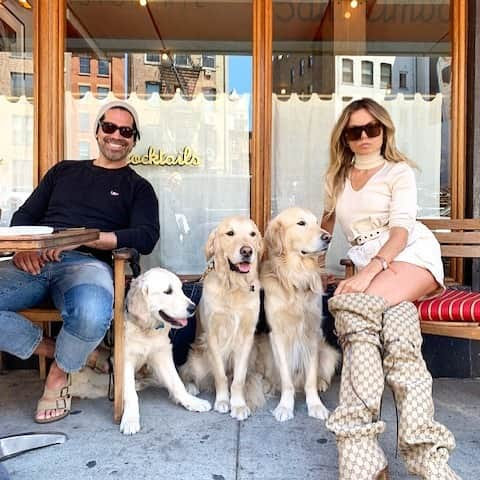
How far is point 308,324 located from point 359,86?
2.17 m

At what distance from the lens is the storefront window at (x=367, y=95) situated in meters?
3.72

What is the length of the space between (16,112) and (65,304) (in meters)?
1.88

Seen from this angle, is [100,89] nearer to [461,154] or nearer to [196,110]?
[196,110]

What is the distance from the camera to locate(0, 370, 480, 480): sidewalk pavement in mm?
2016

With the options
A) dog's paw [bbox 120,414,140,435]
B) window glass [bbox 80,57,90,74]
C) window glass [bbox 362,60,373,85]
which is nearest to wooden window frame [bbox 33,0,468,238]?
window glass [bbox 80,57,90,74]

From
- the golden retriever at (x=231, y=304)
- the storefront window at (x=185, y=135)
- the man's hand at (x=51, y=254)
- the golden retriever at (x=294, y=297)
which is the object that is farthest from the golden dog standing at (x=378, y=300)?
the storefront window at (x=185, y=135)

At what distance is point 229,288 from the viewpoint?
8.70ft

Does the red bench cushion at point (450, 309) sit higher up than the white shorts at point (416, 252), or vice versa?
the white shorts at point (416, 252)

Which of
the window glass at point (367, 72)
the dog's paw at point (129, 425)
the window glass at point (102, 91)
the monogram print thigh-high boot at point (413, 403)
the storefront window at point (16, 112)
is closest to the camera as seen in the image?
the monogram print thigh-high boot at point (413, 403)

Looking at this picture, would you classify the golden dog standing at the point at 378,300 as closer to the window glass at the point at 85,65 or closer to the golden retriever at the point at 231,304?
the golden retriever at the point at 231,304

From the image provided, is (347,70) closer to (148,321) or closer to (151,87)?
(151,87)

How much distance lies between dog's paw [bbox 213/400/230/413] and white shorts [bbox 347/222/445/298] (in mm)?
935

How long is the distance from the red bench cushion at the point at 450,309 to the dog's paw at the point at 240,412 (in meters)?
0.92

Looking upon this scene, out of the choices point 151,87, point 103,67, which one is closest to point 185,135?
point 151,87
